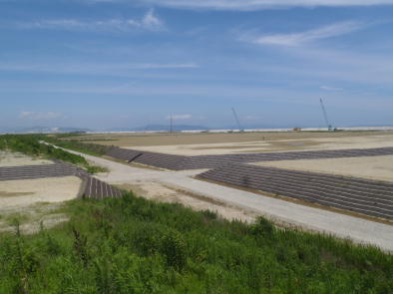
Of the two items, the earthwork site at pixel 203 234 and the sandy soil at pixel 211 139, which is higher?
the earthwork site at pixel 203 234

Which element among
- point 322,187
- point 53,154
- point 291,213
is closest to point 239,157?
point 322,187

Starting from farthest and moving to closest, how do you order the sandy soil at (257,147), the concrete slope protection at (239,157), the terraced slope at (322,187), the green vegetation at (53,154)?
the sandy soil at (257,147) → the green vegetation at (53,154) → the concrete slope protection at (239,157) → the terraced slope at (322,187)

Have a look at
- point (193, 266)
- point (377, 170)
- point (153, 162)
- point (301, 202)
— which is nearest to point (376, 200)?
point (301, 202)

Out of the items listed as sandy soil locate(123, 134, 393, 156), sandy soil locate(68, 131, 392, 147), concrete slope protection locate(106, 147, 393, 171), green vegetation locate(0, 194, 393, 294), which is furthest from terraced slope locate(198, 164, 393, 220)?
sandy soil locate(68, 131, 392, 147)

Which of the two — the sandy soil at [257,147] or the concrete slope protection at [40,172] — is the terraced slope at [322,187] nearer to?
the concrete slope protection at [40,172]

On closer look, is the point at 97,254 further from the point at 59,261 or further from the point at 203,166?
the point at 203,166

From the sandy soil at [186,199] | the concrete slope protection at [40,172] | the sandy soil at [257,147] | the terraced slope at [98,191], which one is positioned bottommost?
the sandy soil at [186,199]

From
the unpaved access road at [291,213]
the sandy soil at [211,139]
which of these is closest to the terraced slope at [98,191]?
the unpaved access road at [291,213]
